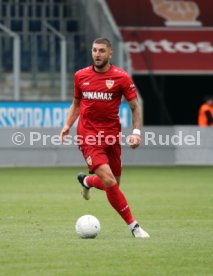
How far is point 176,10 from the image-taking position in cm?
3186

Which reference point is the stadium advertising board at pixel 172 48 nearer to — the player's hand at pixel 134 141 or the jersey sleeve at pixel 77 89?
the jersey sleeve at pixel 77 89

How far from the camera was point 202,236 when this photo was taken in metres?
11.0

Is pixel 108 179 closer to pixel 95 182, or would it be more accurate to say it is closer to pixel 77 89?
pixel 77 89

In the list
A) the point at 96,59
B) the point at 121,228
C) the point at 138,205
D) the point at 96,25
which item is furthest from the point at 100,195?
the point at 96,25

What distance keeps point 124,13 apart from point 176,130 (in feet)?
Result: 19.5

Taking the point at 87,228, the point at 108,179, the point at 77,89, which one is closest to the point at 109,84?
the point at 77,89

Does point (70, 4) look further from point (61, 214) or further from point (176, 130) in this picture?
point (61, 214)

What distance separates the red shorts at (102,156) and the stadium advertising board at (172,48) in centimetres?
1884

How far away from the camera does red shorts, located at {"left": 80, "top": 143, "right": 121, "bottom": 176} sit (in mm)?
10969

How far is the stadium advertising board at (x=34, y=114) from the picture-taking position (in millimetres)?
26734

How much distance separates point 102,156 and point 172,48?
2024 cm

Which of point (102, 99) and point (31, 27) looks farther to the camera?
point (31, 27)

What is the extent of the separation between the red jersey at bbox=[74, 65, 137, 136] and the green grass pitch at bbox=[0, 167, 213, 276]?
3.65 feet

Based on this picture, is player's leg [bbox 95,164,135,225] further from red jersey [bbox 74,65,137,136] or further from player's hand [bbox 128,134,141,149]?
red jersey [bbox 74,65,137,136]
